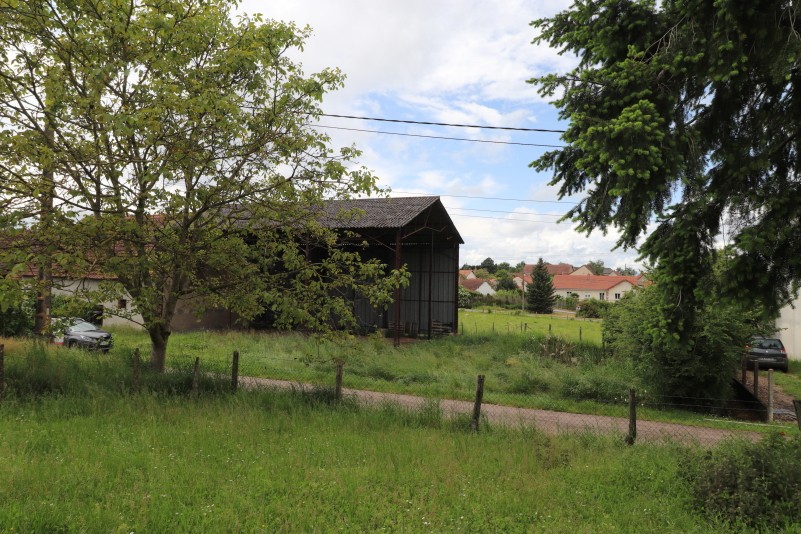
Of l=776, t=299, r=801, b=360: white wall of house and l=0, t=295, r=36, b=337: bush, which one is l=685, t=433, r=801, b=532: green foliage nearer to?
l=0, t=295, r=36, b=337: bush

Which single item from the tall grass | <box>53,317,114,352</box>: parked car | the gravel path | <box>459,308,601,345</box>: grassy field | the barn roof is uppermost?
the barn roof

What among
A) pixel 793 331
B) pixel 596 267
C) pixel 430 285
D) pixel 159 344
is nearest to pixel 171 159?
Result: pixel 159 344

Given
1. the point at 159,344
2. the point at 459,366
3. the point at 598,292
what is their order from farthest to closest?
the point at 598,292 < the point at 459,366 < the point at 159,344

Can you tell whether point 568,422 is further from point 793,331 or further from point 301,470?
point 793,331

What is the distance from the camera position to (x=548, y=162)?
648cm

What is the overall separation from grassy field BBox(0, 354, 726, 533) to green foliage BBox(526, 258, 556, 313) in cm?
5700

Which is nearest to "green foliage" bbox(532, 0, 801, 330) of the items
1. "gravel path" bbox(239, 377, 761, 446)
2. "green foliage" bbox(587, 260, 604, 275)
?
"gravel path" bbox(239, 377, 761, 446)

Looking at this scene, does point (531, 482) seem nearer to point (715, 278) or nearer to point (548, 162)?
point (715, 278)

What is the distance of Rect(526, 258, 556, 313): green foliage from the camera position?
62.9m

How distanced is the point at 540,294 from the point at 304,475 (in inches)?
2365

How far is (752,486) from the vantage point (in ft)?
16.2

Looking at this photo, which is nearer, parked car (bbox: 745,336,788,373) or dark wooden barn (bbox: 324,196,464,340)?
parked car (bbox: 745,336,788,373)

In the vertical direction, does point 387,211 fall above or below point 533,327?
above

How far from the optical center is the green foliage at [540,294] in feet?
206
